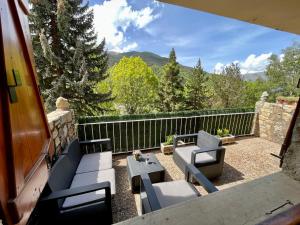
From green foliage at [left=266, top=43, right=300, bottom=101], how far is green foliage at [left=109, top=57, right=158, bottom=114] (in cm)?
910

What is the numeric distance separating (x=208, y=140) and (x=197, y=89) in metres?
7.40

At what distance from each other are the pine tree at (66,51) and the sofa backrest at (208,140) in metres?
5.23

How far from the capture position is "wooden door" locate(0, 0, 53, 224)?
0.61m

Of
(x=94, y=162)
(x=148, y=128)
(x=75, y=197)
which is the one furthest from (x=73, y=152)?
(x=148, y=128)

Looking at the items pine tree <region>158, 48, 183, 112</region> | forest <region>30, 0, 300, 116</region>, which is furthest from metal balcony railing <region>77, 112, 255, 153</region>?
pine tree <region>158, 48, 183, 112</region>

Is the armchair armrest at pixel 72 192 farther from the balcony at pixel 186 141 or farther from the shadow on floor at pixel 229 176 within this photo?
the shadow on floor at pixel 229 176

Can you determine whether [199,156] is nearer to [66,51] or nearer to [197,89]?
[66,51]

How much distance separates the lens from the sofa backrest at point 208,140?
3307mm

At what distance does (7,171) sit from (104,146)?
12.0ft

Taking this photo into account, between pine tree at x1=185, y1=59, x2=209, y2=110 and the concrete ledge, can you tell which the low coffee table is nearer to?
the concrete ledge

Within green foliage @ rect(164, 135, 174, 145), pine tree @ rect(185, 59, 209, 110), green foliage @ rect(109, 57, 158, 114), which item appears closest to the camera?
green foliage @ rect(164, 135, 174, 145)

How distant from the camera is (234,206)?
3.17 ft

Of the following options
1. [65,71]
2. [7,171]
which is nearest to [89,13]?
[65,71]

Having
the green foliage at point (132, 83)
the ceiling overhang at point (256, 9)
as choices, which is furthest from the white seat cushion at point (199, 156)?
the green foliage at point (132, 83)
